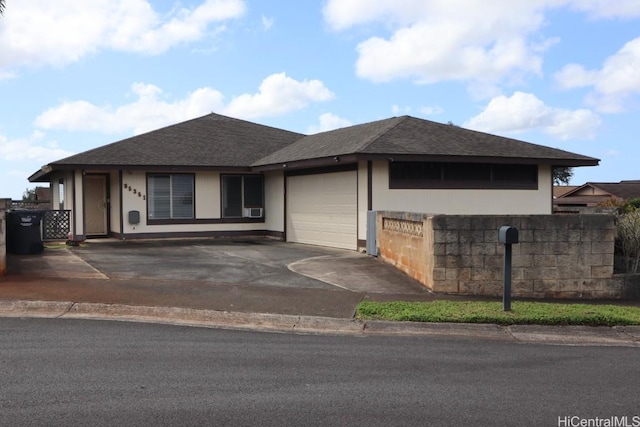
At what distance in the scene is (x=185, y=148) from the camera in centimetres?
2302

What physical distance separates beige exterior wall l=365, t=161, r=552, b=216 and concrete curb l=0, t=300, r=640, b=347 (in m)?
8.79

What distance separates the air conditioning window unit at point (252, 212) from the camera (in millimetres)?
23172

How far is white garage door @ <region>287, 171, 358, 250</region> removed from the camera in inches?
733

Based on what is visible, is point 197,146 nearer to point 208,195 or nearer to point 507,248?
point 208,195

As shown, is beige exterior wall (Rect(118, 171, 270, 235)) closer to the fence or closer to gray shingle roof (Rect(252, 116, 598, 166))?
the fence

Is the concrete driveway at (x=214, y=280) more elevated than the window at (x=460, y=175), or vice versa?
the window at (x=460, y=175)

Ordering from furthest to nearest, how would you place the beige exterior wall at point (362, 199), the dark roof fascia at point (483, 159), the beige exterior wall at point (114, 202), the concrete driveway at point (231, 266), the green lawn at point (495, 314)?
the beige exterior wall at point (114, 202)
the beige exterior wall at point (362, 199)
the dark roof fascia at point (483, 159)
the concrete driveway at point (231, 266)
the green lawn at point (495, 314)

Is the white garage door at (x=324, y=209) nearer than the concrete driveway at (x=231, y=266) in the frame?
No

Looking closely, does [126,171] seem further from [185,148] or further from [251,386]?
[251,386]

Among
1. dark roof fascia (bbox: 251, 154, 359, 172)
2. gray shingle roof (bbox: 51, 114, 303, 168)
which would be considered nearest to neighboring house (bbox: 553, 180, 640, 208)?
gray shingle roof (bbox: 51, 114, 303, 168)

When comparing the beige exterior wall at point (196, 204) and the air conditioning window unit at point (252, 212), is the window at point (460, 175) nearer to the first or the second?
the beige exterior wall at point (196, 204)

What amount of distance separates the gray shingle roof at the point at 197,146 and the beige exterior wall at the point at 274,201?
41.7 inches

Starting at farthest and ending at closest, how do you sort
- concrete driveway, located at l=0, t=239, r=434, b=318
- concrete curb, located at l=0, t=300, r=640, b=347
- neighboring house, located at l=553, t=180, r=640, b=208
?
neighboring house, located at l=553, t=180, r=640, b=208, concrete driveway, located at l=0, t=239, r=434, b=318, concrete curb, located at l=0, t=300, r=640, b=347

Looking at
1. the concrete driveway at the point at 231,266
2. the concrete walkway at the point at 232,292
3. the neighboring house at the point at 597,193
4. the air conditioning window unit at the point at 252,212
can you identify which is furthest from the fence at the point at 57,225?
the neighboring house at the point at 597,193
